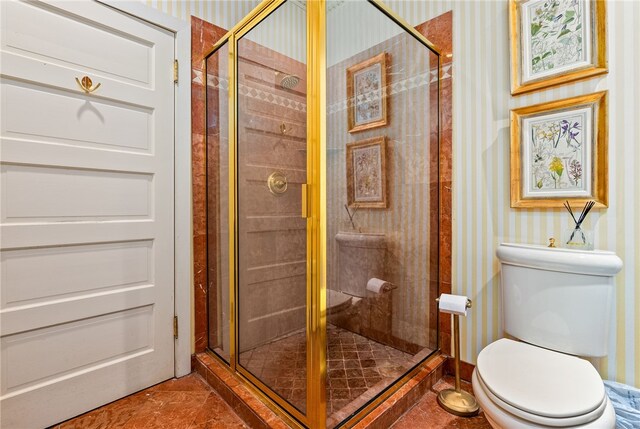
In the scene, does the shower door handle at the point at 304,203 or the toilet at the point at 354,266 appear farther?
the toilet at the point at 354,266

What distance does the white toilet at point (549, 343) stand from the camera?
0.95 meters

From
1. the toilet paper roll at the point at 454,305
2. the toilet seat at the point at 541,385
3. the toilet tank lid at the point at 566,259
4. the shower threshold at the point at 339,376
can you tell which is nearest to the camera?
the toilet seat at the point at 541,385

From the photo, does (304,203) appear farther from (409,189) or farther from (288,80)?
(409,189)

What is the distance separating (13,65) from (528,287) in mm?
2516

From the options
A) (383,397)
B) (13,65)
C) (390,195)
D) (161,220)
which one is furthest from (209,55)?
(383,397)

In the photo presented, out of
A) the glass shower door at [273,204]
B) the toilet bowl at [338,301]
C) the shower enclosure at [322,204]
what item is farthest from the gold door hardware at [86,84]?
the toilet bowl at [338,301]

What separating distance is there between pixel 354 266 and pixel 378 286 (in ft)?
0.87

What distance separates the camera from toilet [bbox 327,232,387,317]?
135 cm

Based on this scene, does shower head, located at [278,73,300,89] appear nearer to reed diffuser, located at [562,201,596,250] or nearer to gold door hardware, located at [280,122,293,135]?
gold door hardware, located at [280,122,293,135]

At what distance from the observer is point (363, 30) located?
1.42m

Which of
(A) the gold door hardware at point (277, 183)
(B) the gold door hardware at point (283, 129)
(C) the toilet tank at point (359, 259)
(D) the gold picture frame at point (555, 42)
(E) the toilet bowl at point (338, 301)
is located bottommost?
(E) the toilet bowl at point (338, 301)

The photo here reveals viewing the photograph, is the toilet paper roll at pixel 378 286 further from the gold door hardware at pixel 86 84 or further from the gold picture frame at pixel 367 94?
the gold door hardware at pixel 86 84

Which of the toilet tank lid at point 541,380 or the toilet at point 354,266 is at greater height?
the toilet at point 354,266

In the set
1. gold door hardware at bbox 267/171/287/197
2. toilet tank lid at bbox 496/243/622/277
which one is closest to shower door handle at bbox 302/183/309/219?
gold door hardware at bbox 267/171/287/197
